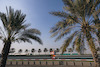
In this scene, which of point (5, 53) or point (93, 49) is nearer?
point (93, 49)

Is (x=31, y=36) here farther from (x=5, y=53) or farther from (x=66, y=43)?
(x=66, y=43)

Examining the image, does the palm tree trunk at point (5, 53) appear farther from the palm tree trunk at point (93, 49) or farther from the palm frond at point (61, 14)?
the palm tree trunk at point (93, 49)

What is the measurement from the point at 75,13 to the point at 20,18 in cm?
614

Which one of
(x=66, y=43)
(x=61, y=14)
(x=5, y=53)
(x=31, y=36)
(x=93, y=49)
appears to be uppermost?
(x=61, y=14)

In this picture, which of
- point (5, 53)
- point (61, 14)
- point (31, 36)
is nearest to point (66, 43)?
point (61, 14)

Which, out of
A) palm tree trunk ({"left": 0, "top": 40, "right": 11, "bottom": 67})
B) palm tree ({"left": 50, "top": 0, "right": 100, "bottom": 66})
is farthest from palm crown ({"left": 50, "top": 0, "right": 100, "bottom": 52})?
palm tree trunk ({"left": 0, "top": 40, "right": 11, "bottom": 67})

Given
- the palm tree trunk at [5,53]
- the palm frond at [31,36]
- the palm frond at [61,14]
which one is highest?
the palm frond at [61,14]

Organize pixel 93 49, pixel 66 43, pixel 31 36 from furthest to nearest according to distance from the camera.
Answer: pixel 31 36
pixel 66 43
pixel 93 49

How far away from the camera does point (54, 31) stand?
8.62 meters

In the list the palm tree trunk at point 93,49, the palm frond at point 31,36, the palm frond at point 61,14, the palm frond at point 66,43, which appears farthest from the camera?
the palm frond at point 31,36

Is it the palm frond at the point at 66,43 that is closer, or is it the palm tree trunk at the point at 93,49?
the palm tree trunk at the point at 93,49

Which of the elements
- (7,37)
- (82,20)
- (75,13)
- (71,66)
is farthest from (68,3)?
(71,66)

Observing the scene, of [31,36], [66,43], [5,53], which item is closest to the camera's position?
[66,43]

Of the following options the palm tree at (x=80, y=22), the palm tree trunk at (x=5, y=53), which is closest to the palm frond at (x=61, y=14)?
the palm tree at (x=80, y=22)
